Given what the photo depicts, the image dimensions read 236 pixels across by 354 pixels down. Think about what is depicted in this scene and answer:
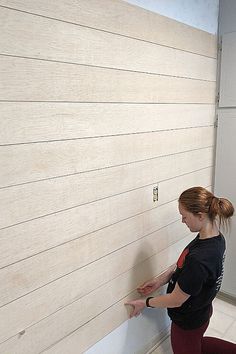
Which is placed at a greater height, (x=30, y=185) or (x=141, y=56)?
(x=141, y=56)

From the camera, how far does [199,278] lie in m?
1.41

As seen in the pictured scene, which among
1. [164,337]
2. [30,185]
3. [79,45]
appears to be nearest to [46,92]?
[79,45]

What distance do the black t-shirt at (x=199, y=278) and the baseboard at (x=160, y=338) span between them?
0.52 metres

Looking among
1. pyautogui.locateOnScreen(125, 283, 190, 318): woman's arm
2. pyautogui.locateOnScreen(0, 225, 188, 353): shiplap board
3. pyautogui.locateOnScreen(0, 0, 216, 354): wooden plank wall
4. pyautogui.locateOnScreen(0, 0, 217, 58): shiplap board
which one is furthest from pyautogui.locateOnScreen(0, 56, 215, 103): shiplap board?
pyautogui.locateOnScreen(125, 283, 190, 318): woman's arm

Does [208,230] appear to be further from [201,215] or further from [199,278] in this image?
[199,278]

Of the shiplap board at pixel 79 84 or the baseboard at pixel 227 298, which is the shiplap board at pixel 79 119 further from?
the baseboard at pixel 227 298

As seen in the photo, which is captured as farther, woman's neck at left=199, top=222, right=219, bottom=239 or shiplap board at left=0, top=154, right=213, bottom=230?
woman's neck at left=199, top=222, right=219, bottom=239

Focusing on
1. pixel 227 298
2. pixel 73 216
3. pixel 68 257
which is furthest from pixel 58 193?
pixel 227 298

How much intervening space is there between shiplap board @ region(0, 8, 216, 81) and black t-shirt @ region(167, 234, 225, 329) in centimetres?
95

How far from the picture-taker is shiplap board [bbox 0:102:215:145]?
1078mm

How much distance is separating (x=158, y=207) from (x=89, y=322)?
0.74 meters

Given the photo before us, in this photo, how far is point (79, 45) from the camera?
124cm

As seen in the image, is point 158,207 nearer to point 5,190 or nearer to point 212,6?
point 5,190

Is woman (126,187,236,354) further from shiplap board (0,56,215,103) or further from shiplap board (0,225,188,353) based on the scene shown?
shiplap board (0,56,215,103)
